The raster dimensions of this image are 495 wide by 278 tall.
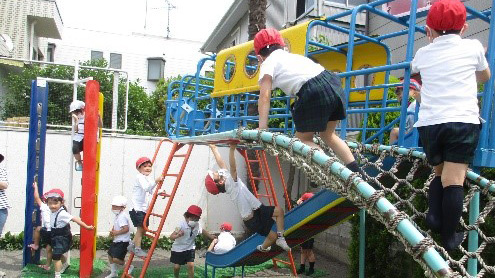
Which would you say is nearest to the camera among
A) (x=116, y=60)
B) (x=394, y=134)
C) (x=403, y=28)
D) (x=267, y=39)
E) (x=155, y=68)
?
(x=267, y=39)

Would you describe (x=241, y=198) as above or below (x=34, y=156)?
below

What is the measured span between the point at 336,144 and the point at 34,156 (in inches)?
211

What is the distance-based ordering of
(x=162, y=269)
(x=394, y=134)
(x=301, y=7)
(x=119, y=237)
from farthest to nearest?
(x=301, y=7)
(x=162, y=269)
(x=119, y=237)
(x=394, y=134)

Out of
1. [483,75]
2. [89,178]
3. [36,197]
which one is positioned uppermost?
[483,75]

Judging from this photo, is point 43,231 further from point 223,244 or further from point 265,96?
point 265,96

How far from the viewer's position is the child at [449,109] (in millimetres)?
2854

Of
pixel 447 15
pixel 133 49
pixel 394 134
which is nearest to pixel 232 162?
pixel 394 134

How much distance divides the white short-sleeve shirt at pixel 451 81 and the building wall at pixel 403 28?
4.51 meters

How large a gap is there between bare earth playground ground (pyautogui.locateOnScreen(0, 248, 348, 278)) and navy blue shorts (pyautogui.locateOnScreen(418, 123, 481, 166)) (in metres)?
5.65

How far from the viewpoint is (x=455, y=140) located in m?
2.84

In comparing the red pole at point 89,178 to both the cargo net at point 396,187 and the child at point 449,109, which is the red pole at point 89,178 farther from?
the child at point 449,109

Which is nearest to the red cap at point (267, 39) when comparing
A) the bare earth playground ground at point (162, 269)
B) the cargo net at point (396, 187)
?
the cargo net at point (396, 187)

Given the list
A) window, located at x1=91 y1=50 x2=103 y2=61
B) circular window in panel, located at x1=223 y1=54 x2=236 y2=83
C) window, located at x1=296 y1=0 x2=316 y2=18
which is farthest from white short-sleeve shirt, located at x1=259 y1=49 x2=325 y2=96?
window, located at x1=91 y1=50 x2=103 y2=61

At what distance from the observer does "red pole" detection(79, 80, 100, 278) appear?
7016mm
